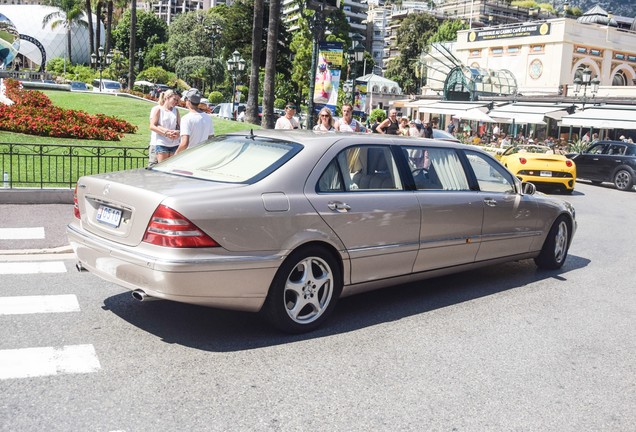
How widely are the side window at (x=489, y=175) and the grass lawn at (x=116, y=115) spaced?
12619mm

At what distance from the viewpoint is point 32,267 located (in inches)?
276


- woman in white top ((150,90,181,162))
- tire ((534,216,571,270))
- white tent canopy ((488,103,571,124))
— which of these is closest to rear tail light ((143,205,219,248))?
tire ((534,216,571,270))

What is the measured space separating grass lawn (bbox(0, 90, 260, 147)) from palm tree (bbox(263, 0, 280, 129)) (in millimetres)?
847

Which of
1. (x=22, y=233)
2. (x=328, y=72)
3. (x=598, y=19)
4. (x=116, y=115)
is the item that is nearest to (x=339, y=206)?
(x=22, y=233)

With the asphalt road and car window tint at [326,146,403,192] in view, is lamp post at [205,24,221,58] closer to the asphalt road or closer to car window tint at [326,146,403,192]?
car window tint at [326,146,403,192]

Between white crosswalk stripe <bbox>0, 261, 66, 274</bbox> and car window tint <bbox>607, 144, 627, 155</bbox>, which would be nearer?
white crosswalk stripe <bbox>0, 261, 66, 274</bbox>

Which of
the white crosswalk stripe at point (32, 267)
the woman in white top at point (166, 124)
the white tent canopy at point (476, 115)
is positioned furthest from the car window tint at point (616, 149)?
the white tent canopy at point (476, 115)

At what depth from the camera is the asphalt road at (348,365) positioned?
382cm

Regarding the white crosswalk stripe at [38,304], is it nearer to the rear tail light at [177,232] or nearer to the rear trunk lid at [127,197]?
the rear trunk lid at [127,197]

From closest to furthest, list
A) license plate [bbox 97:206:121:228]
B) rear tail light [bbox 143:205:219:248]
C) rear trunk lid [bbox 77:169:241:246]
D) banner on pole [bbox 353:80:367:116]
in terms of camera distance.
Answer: rear tail light [bbox 143:205:219:248], rear trunk lid [bbox 77:169:241:246], license plate [bbox 97:206:121:228], banner on pole [bbox 353:80:367:116]

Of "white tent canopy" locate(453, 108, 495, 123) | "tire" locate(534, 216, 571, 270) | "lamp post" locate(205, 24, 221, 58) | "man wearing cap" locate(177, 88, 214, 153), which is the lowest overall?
"tire" locate(534, 216, 571, 270)

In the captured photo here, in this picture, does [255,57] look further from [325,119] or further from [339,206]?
[339,206]

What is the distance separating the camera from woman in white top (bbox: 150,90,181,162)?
9727 millimetres

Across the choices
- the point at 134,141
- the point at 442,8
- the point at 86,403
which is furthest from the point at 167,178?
the point at 442,8
